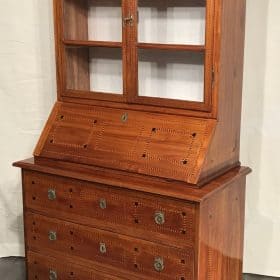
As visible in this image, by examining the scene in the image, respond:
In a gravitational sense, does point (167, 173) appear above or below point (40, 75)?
below

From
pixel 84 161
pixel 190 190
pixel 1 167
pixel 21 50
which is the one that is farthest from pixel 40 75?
pixel 190 190

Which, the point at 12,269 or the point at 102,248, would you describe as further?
the point at 12,269

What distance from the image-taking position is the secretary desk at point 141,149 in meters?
2.21

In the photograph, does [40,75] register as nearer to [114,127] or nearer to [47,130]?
[47,130]

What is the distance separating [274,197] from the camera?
2803 millimetres

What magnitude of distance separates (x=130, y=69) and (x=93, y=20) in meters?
0.45

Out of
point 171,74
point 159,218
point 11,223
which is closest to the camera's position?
point 159,218

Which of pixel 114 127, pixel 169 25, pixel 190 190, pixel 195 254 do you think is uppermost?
pixel 169 25

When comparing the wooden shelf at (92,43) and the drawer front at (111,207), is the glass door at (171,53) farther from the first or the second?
the drawer front at (111,207)

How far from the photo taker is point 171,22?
250 centimetres

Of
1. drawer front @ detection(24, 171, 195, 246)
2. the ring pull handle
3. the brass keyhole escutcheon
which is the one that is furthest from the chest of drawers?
the ring pull handle

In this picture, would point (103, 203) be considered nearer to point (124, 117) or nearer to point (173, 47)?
point (124, 117)

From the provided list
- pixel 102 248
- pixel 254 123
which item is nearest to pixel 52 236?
pixel 102 248

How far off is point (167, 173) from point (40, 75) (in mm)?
1261
